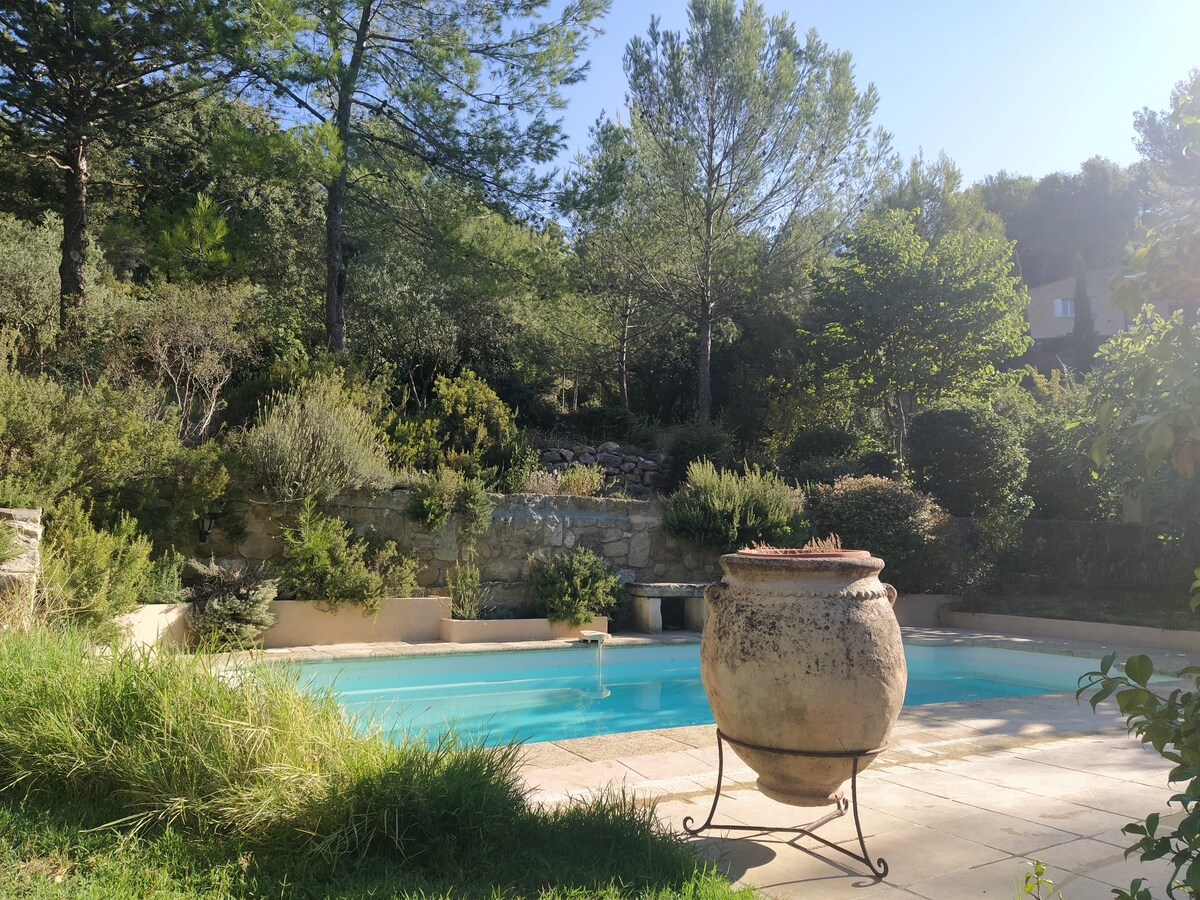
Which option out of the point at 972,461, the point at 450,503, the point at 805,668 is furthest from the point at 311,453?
the point at 972,461

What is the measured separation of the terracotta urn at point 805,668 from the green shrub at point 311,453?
20.6ft

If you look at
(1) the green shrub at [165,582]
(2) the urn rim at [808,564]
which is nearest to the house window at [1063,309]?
(1) the green shrub at [165,582]

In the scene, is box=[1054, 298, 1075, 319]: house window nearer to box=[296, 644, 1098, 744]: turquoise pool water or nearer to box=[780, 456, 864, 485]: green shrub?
box=[780, 456, 864, 485]: green shrub

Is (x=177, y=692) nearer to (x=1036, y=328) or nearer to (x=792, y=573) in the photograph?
(x=792, y=573)

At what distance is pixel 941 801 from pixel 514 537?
6652 mm

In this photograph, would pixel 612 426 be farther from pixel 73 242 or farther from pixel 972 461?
pixel 73 242

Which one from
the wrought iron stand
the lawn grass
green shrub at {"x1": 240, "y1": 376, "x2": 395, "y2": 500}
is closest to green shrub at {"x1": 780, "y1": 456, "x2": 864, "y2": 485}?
green shrub at {"x1": 240, "y1": 376, "x2": 395, "y2": 500}

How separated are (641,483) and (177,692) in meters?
11.1

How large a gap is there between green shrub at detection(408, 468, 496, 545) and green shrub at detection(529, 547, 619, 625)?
0.84 m

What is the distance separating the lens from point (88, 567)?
6199mm

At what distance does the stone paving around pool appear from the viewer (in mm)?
2826

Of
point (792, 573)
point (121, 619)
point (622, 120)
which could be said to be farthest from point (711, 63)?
point (792, 573)

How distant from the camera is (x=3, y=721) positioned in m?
3.13

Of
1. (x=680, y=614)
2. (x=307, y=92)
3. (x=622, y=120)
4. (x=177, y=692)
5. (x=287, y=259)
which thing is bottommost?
(x=680, y=614)
